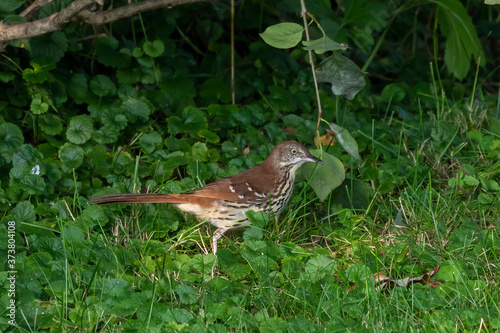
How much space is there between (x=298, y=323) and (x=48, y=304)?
1.17m

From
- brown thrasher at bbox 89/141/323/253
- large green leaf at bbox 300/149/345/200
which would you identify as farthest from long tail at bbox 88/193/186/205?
large green leaf at bbox 300/149/345/200

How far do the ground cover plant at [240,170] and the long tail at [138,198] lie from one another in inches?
4.8

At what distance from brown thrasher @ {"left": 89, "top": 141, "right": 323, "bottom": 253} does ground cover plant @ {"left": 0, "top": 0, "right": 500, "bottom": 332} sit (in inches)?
4.3

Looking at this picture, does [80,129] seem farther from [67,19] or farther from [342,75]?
[342,75]

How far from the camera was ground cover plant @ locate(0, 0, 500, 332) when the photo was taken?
3.26 meters

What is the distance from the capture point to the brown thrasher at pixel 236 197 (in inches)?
156

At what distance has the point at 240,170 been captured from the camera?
187 inches

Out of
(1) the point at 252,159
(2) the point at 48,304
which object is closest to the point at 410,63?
(1) the point at 252,159

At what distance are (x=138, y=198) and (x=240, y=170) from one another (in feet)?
3.33

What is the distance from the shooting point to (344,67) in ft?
11.5

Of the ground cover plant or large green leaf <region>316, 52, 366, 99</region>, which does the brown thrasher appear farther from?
large green leaf <region>316, 52, 366, 99</region>

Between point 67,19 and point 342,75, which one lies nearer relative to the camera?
point 342,75

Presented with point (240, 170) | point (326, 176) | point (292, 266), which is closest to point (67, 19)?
point (240, 170)

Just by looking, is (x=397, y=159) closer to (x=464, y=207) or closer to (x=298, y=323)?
(x=464, y=207)
